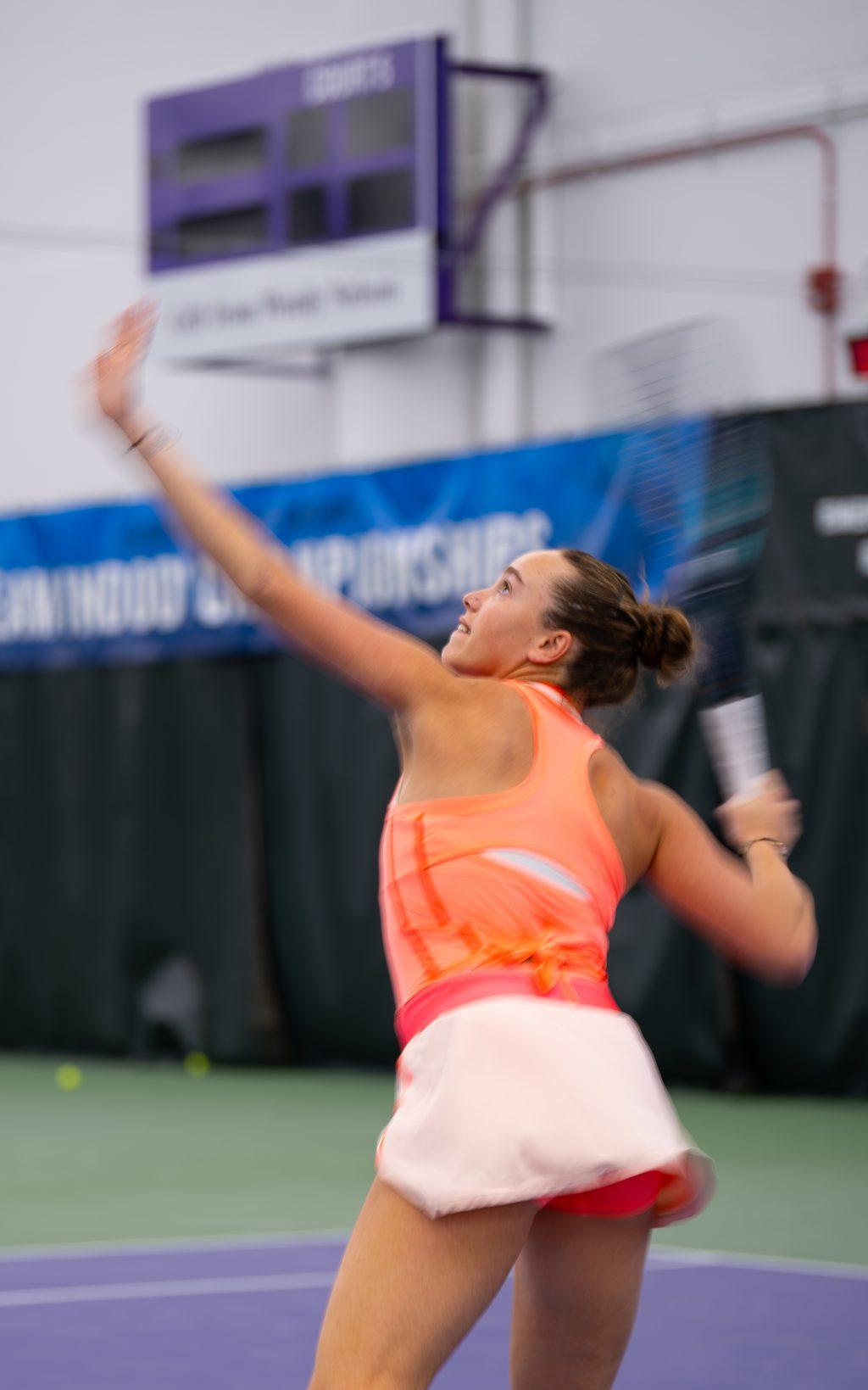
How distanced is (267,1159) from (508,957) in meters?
5.83

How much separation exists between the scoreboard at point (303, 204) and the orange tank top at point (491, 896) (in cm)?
1074

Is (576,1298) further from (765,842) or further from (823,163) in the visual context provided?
(823,163)

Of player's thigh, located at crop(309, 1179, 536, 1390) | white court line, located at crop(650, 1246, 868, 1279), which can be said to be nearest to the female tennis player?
player's thigh, located at crop(309, 1179, 536, 1390)

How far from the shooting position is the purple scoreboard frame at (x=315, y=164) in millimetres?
13211

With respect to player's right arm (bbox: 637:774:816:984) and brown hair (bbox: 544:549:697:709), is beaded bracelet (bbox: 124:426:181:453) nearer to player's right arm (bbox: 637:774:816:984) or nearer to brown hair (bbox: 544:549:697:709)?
brown hair (bbox: 544:549:697:709)

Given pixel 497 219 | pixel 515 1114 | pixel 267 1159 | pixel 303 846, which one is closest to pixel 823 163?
pixel 497 219

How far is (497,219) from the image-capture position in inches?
552

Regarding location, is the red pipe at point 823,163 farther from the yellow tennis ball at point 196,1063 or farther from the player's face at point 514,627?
the player's face at point 514,627

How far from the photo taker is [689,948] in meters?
9.63

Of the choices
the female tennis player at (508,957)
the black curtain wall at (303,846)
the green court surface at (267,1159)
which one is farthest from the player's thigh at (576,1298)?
the black curtain wall at (303,846)

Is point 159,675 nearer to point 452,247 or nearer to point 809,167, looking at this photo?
point 452,247

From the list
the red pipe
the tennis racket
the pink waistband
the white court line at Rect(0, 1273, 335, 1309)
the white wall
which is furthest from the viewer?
the white wall

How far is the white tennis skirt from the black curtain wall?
6.71 meters

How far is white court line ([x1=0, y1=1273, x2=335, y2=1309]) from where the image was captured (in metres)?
5.70
